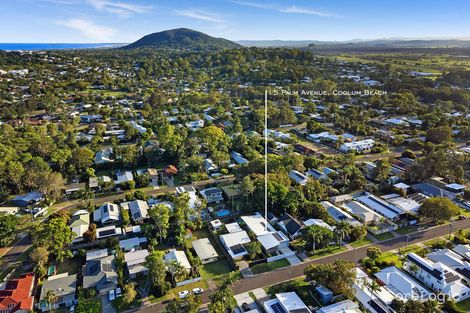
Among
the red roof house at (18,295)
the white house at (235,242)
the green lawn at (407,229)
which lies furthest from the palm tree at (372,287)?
the red roof house at (18,295)

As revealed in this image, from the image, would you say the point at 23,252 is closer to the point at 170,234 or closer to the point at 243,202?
the point at 170,234

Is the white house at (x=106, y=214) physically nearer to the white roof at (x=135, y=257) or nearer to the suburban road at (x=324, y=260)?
the white roof at (x=135, y=257)

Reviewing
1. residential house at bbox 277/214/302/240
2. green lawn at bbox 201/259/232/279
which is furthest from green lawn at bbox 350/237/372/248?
green lawn at bbox 201/259/232/279

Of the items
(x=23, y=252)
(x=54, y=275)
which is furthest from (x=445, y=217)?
(x=23, y=252)

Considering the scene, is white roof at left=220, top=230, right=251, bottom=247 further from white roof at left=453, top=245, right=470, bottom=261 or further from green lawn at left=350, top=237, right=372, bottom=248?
white roof at left=453, top=245, right=470, bottom=261

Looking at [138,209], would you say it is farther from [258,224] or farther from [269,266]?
[269,266]
